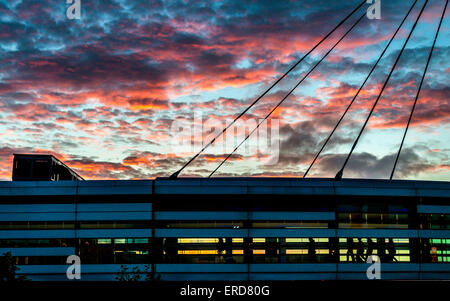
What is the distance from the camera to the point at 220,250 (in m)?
34.0

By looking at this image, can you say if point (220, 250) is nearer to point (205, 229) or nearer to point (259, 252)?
point (205, 229)

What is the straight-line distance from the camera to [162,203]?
3431cm

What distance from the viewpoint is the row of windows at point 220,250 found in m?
33.9

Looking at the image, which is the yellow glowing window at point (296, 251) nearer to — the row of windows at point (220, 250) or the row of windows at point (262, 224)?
the row of windows at point (220, 250)

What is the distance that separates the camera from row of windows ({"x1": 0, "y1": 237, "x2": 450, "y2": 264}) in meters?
33.9

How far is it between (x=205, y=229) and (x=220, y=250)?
1799 millimetres

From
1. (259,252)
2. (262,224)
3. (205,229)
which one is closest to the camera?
(259,252)

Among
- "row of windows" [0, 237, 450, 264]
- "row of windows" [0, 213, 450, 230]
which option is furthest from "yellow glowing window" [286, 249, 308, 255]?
"row of windows" [0, 213, 450, 230]

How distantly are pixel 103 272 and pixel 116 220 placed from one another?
3736 mm

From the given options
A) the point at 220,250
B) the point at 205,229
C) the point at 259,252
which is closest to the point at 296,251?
the point at 259,252
